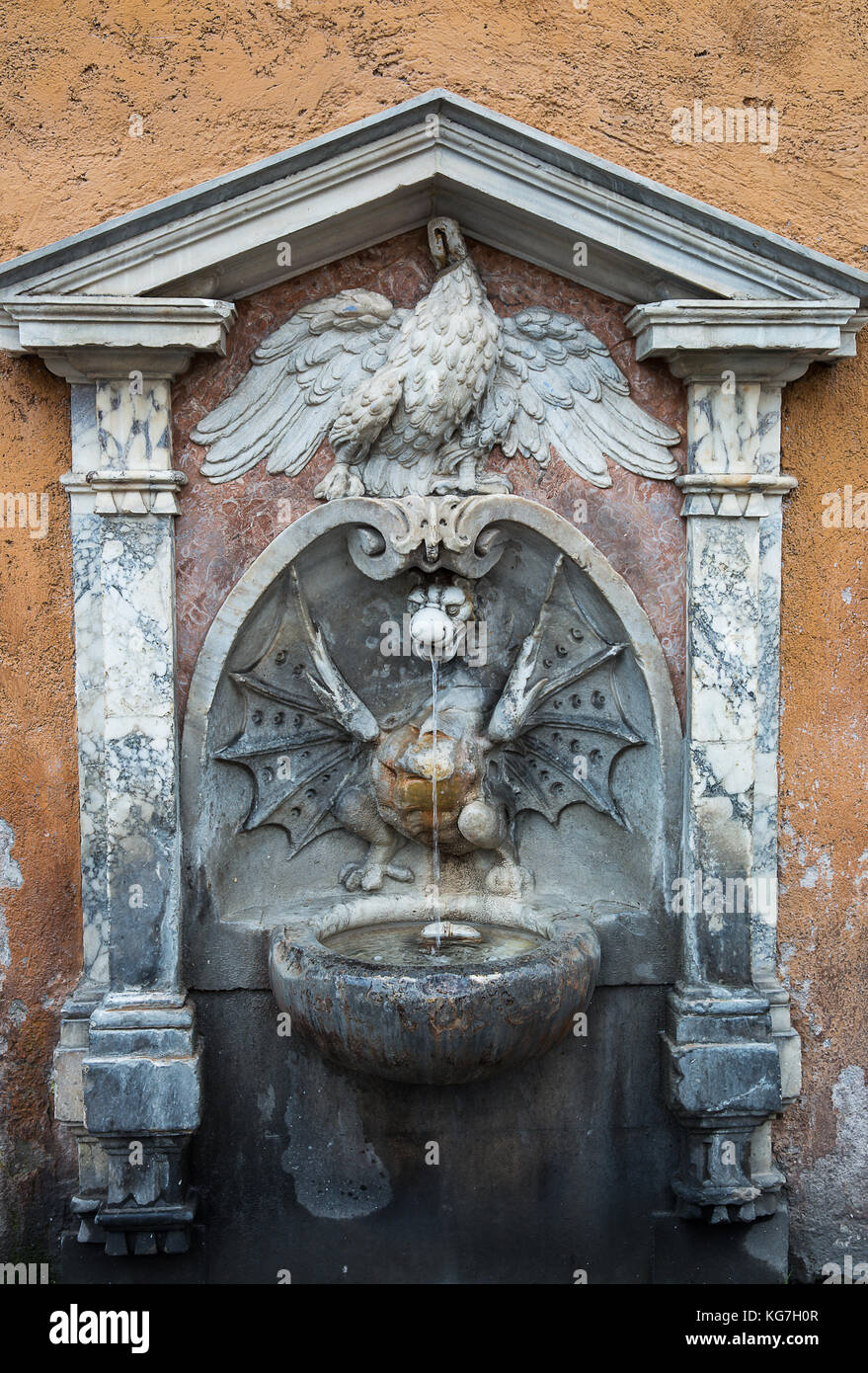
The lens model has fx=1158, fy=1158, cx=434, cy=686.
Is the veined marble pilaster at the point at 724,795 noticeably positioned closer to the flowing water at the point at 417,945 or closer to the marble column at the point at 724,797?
the marble column at the point at 724,797

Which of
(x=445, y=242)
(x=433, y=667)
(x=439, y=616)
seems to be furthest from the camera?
(x=433, y=667)

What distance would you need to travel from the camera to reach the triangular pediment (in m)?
3.15

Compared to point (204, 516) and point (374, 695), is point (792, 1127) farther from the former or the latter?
point (204, 516)

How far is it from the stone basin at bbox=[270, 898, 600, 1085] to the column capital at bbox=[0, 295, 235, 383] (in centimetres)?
171

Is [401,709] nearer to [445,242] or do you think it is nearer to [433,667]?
[433,667]

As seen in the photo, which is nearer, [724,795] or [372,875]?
[724,795]

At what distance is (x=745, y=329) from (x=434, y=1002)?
2049 millimetres

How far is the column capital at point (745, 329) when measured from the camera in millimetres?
3250

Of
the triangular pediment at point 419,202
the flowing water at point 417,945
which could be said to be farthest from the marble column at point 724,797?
the flowing water at point 417,945

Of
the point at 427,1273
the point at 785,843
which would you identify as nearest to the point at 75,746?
the point at 427,1273

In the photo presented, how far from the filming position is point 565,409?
11.5ft

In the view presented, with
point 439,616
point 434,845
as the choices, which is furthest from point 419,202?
point 434,845

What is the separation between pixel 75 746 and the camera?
3492 mm

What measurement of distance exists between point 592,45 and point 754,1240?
369 cm
